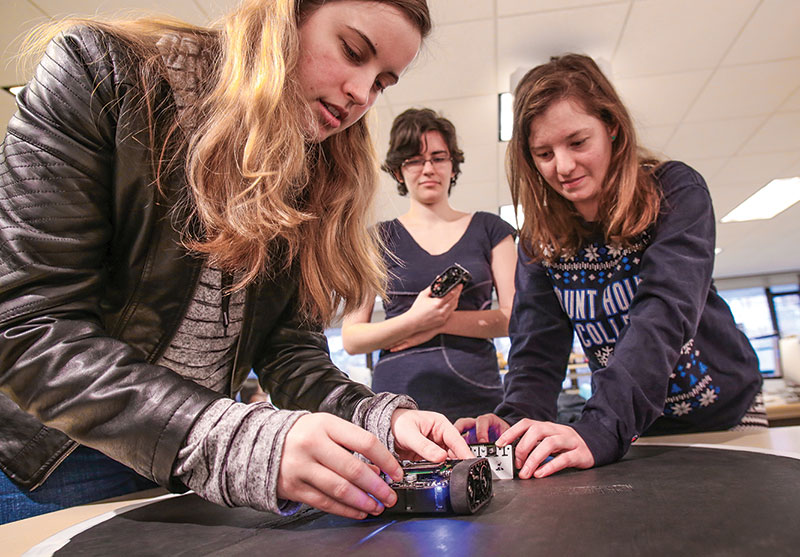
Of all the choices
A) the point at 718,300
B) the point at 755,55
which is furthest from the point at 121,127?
the point at 755,55

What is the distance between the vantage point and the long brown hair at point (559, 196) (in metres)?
1.12

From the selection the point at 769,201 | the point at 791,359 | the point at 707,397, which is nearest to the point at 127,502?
the point at 707,397

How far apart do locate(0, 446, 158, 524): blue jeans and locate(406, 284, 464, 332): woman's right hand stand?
2.49ft

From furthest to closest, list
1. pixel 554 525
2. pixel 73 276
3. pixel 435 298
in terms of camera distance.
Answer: pixel 435 298 → pixel 73 276 → pixel 554 525

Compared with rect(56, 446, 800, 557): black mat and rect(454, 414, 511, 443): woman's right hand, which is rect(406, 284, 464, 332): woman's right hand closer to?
rect(454, 414, 511, 443): woman's right hand

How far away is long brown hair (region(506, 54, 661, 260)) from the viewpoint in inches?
44.1

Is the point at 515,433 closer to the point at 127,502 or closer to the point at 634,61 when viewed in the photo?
the point at 127,502

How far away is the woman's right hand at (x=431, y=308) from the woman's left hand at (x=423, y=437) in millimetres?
631

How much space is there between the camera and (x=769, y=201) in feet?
19.7

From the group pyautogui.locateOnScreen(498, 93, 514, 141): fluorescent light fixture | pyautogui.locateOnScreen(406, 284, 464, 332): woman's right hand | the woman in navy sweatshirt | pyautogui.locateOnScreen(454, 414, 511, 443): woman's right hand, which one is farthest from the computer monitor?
pyautogui.locateOnScreen(454, 414, 511, 443): woman's right hand

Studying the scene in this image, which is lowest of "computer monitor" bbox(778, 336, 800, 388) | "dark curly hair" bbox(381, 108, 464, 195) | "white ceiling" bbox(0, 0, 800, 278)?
"computer monitor" bbox(778, 336, 800, 388)

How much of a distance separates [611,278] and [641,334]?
25 cm

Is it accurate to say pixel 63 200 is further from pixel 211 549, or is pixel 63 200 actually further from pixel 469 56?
pixel 469 56

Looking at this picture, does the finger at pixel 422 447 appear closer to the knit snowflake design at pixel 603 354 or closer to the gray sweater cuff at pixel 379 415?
the gray sweater cuff at pixel 379 415
